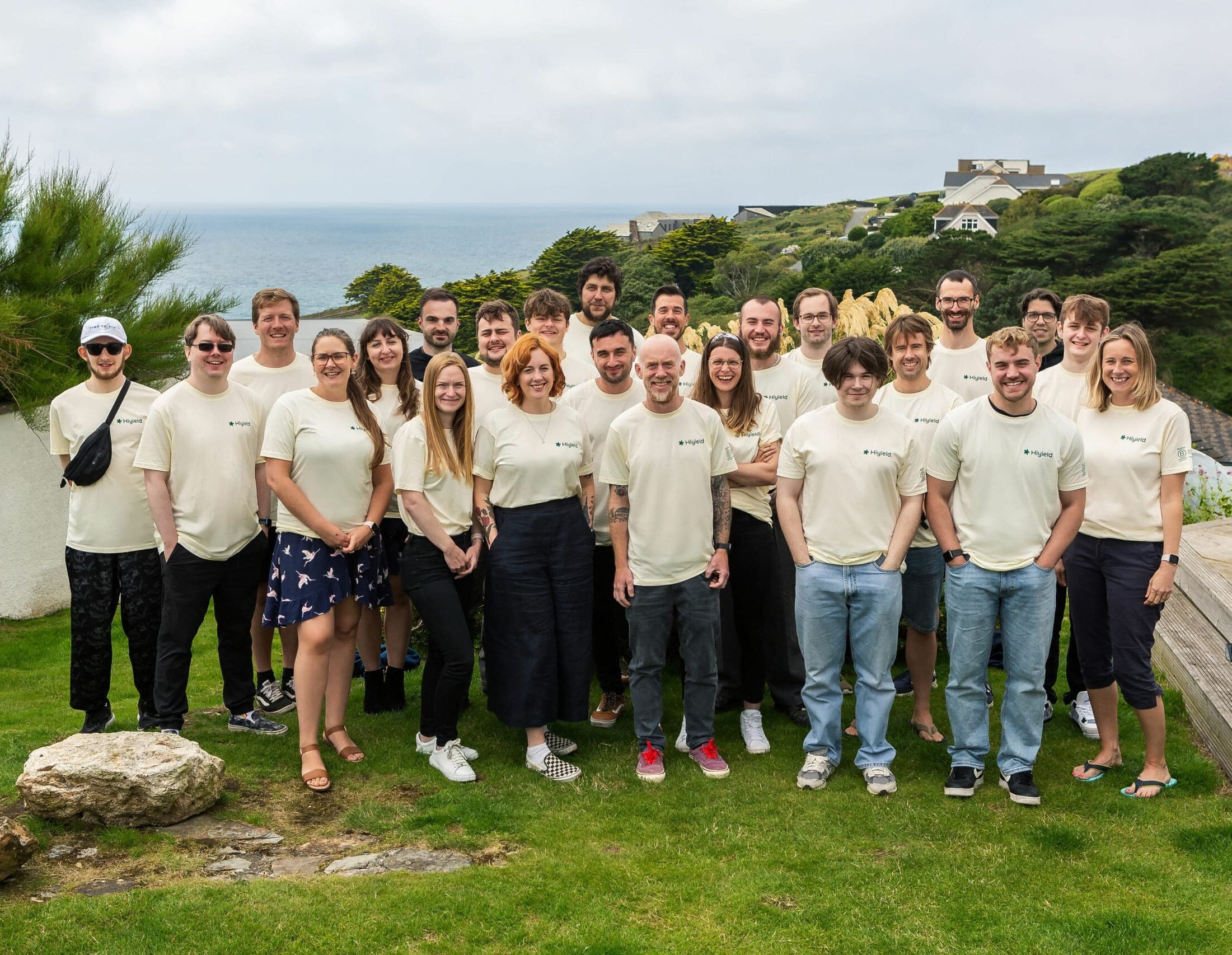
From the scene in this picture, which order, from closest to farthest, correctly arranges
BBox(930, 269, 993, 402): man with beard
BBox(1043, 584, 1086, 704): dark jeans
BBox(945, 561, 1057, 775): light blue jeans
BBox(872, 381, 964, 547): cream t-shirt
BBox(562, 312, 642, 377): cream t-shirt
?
1. BBox(945, 561, 1057, 775): light blue jeans
2. BBox(872, 381, 964, 547): cream t-shirt
3. BBox(930, 269, 993, 402): man with beard
4. BBox(1043, 584, 1086, 704): dark jeans
5. BBox(562, 312, 642, 377): cream t-shirt

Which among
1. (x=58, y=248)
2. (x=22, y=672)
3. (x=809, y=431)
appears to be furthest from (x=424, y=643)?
(x=58, y=248)

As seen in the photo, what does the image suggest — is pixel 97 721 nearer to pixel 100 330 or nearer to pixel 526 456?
pixel 100 330

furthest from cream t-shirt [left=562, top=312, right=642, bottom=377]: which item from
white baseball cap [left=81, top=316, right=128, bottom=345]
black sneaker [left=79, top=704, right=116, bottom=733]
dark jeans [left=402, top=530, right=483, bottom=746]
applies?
black sneaker [left=79, top=704, right=116, bottom=733]

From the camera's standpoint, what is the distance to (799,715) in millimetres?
6594

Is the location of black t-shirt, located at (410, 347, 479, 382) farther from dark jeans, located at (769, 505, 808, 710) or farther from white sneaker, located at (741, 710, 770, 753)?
white sneaker, located at (741, 710, 770, 753)

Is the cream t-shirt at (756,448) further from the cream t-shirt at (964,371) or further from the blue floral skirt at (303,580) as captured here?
the blue floral skirt at (303,580)

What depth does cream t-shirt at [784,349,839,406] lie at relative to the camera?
6473 mm

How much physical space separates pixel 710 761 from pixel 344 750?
1.99 meters

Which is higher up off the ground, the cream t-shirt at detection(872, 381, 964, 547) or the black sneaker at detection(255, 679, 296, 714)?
the cream t-shirt at detection(872, 381, 964, 547)

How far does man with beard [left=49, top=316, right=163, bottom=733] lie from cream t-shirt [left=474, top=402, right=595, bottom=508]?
2.05 meters

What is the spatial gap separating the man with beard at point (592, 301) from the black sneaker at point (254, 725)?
A: 2.81 meters

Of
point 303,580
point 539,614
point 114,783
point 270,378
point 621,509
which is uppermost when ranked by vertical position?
point 270,378

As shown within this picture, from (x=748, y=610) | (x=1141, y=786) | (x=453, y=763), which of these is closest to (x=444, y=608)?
(x=453, y=763)

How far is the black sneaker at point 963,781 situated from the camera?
5445 mm
